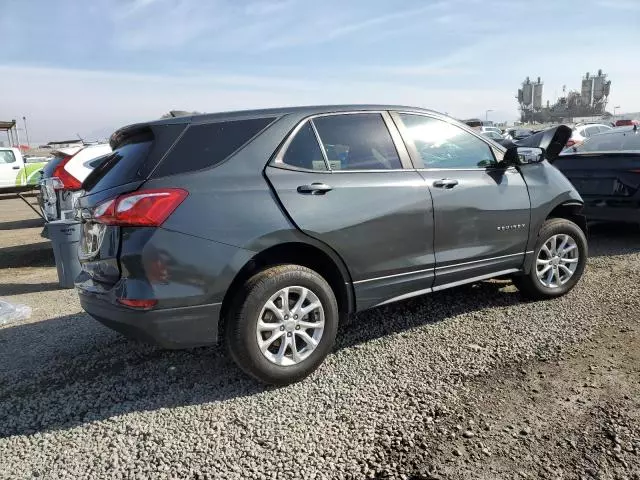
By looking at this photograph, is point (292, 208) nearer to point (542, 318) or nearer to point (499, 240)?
point (499, 240)

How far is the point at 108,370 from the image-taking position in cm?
355

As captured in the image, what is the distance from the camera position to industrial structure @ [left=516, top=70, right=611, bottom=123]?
327 feet

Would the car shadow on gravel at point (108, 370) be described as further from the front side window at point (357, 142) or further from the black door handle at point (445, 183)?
the front side window at point (357, 142)

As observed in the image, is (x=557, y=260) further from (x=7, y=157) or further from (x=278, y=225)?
(x=7, y=157)

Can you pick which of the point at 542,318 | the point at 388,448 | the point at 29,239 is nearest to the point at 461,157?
the point at 542,318

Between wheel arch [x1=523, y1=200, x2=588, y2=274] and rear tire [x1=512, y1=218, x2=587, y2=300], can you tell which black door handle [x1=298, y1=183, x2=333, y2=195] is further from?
rear tire [x1=512, y1=218, x2=587, y2=300]

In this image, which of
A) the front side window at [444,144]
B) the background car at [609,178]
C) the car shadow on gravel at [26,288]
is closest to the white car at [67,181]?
the car shadow on gravel at [26,288]

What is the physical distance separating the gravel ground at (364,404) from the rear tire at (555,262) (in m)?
0.18

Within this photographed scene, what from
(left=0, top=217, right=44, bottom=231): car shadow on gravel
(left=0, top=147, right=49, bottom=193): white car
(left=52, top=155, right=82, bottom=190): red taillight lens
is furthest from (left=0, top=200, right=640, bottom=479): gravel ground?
(left=0, top=147, right=49, bottom=193): white car

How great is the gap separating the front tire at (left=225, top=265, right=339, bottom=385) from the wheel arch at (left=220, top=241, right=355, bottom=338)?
84 millimetres

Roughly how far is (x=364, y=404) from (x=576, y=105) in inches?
4443

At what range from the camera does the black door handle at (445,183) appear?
12.3ft

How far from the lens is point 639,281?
506 cm

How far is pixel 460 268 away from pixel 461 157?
0.88 meters
